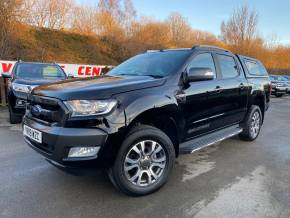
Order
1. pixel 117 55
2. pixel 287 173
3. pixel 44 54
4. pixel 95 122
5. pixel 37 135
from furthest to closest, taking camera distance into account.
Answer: pixel 117 55 < pixel 44 54 < pixel 287 173 < pixel 37 135 < pixel 95 122

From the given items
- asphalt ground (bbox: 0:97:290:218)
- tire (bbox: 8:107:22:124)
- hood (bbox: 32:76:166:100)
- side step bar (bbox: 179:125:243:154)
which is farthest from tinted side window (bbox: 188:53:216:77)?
tire (bbox: 8:107:22:124)

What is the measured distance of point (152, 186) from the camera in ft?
10.2

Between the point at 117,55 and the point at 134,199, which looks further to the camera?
the point at 117,55

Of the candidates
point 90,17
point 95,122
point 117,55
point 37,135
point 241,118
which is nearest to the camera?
point 95,122

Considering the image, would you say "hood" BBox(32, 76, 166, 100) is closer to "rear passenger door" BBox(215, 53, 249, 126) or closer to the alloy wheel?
the alloy wheel

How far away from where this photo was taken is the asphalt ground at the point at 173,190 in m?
2.74

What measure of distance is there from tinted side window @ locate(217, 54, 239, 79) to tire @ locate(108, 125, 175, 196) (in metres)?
1.97

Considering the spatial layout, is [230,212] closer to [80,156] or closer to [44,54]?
[80,156]

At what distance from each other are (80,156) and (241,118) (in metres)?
3.48

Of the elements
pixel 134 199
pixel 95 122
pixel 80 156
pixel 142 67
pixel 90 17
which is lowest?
pixel 134 199

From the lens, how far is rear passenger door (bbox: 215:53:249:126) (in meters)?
4.38

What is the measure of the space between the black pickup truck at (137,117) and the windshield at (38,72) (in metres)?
3.74

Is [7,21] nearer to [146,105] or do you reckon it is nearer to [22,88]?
[22,88]

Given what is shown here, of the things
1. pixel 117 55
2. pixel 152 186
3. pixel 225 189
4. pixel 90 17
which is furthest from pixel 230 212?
pixel 90 17
